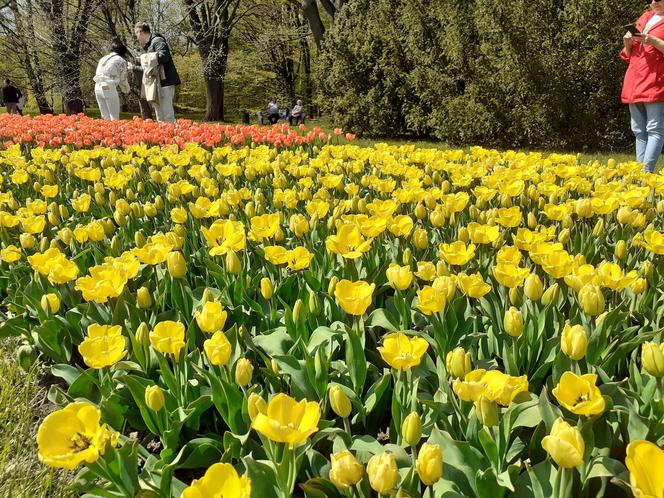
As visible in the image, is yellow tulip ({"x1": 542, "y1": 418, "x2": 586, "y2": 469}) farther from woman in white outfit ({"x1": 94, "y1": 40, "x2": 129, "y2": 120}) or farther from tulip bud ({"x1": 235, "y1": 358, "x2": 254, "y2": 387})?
woman in white outfit ({"x1": 94, "y1": 40, "x2": 129, "y2": 120})

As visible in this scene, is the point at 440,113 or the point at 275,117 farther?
the point at 275,117

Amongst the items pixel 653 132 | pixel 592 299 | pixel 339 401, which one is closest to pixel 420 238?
pixel 592 299

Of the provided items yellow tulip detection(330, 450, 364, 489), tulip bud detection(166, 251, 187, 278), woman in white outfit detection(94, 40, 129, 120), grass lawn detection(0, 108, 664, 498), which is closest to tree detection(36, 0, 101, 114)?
woman in white outfit detection(94, 40, 129, 120)

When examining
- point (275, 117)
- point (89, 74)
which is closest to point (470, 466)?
point (275, 117)

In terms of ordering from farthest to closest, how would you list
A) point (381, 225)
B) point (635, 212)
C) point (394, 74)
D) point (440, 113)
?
point (394, 74)
point (440, 113)
point (635, 212)
point (381, 225)

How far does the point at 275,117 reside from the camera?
2550 centimetres

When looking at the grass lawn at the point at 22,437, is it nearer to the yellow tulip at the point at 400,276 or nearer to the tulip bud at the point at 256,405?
the tulip bud at the point at 256,405

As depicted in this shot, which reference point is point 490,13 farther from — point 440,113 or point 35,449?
point 35,449

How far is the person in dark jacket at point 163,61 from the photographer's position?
8.95 meters

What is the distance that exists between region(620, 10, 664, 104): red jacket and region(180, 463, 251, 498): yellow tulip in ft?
18.2

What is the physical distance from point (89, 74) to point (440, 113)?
888 inches

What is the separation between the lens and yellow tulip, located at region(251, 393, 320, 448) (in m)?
1.16

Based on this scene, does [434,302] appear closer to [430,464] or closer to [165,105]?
[430,464]

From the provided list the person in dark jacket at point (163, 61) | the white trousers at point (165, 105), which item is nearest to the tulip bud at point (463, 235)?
the person in dark jacket at point (163, 61)
